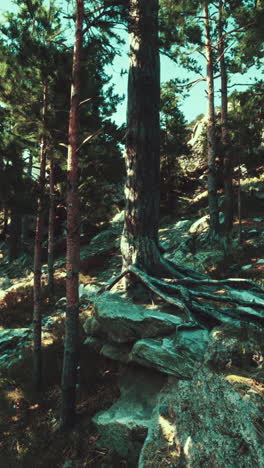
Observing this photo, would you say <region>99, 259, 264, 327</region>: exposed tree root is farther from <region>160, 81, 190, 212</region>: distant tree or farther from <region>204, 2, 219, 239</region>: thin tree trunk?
<region>160, 81, 190, 212</region>: distant tree

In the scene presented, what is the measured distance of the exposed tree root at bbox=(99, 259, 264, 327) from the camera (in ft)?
14.0

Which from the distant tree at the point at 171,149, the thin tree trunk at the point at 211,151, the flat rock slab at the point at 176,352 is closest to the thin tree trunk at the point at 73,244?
the flat rock slab at the point at 176,352

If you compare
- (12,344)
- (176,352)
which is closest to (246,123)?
(176,352)

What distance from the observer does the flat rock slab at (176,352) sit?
12.2 feet

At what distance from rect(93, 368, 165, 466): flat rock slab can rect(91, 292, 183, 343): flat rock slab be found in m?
0.72

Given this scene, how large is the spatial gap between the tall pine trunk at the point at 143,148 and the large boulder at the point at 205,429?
8.32ft

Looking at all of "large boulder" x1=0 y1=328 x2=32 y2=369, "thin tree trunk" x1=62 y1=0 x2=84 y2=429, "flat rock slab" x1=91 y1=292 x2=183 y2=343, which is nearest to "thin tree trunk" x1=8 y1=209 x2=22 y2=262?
"large boulder" x1=0 y1=328 x2=32 y2=369

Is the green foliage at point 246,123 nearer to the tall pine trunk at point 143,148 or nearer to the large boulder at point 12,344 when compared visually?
the tall pine trunk at point 143,148

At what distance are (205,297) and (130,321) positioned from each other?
140 centimetres

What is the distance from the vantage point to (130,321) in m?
4.55

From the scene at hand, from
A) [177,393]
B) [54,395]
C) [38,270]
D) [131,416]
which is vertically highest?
[38,270]

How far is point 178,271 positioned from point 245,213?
12.3 m

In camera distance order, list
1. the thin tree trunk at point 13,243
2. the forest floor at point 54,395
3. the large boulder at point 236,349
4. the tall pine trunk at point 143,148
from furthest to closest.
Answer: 1. the thin tree trunk at point 13,243
2. the tall pine trunk at point 143,148
3. the forest floor at point 54,395
4. the large boulder at point 236,349

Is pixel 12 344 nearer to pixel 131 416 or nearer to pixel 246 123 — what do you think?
pixel 131 416
